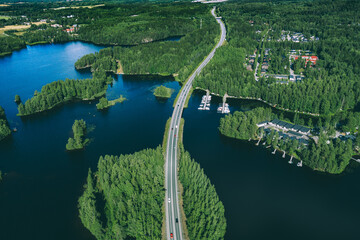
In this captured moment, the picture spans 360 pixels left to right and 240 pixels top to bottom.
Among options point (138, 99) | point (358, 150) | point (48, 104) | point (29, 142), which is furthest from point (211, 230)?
point (48, 104)

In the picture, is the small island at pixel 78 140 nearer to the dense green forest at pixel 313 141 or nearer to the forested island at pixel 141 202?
the forested island at pixel 141 202

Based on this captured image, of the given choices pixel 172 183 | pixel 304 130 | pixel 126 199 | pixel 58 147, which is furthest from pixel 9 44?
pixel 304 130

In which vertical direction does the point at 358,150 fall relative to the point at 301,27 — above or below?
below

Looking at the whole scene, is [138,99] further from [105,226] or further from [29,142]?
[105,226]

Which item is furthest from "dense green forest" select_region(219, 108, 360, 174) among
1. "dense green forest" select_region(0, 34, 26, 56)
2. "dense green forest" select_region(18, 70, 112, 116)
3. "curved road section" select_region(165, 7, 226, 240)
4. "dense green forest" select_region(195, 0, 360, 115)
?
"dense green forest" select_region(0, 34, 26, 56)

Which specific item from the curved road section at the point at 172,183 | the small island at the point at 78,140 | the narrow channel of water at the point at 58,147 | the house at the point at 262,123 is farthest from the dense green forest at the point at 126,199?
the house at the point at 262,123

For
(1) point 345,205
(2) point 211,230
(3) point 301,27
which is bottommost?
(1) point 345,205

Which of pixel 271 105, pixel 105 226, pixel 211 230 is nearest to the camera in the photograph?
pixel 211 230

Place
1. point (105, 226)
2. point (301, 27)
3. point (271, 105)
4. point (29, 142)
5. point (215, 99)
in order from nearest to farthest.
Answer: point (105, 226) < point (29, 142) < point (271, 105) < point (215, 99) < point (301, 27)
